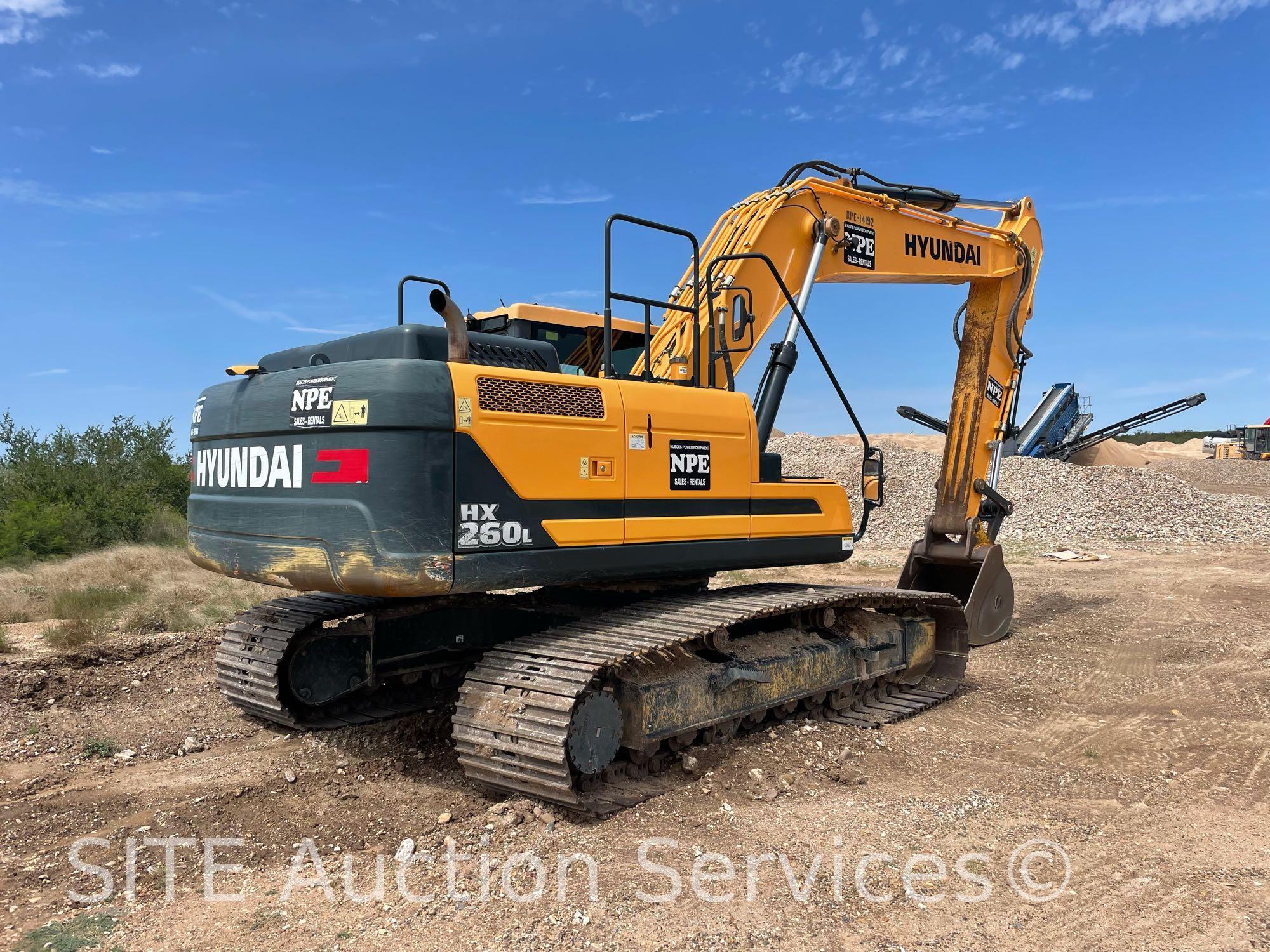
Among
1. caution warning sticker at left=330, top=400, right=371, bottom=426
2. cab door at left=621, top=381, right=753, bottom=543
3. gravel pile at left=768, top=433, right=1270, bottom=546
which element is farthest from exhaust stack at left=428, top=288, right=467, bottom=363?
gravel pile at left=768, top=433, right=1270, bottom=546

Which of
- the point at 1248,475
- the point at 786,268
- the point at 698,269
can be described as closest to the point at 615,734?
the point at 698,269

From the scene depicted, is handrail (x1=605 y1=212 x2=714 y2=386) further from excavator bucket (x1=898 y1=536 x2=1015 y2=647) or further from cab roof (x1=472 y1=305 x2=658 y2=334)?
excavator bucket (x1=898 y1=536 x2=1015 y2=647)

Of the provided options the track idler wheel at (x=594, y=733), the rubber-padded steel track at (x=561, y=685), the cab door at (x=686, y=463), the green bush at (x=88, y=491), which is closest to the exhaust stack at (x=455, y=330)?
the cab door at (x=686, y=463)

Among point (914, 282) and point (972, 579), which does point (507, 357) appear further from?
point (972, 579)

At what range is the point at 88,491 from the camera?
17.0m

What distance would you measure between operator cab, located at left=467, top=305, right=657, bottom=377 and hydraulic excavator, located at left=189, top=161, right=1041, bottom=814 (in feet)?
0.07

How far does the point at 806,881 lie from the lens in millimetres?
3822

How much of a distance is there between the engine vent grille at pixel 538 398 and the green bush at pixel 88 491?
13.6 metres

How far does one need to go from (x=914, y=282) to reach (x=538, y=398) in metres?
4.97

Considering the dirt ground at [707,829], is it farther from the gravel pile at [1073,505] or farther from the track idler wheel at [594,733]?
the gravel pile at [1073,505]

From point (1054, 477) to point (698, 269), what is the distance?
897 inches

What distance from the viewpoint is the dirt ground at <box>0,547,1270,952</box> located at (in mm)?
3516

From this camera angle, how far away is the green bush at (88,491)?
15.3 meters

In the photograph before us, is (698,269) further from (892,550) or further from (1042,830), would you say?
(892,550)
